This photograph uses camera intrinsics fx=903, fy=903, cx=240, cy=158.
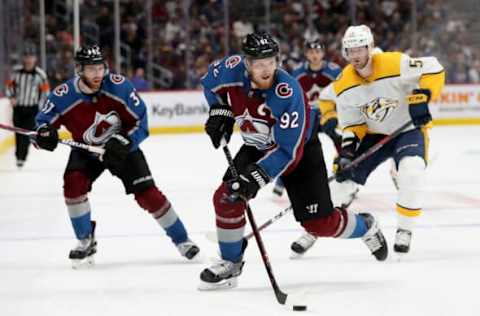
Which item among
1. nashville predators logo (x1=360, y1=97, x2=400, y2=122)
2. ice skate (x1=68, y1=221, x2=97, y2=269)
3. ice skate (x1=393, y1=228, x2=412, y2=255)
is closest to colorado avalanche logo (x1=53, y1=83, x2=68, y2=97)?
ice skate (x1=68, y1=221, x2=97, y2=269)

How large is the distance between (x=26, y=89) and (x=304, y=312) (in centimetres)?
574

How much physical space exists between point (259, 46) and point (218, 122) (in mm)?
383

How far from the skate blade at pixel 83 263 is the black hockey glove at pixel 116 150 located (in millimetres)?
456

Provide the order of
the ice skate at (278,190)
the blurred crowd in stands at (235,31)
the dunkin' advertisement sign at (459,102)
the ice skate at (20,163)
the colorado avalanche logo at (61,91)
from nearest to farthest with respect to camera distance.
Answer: the colorado avalanche logo at (61,91)
the ice skate at (278,190)
the ice skate at (20,163)
the blurred crowd in stands at (235,31)
the dunkin' advertisement sign at (459,102)

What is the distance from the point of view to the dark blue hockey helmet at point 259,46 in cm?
333

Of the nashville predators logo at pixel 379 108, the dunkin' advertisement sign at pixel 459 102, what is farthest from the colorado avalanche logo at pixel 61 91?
the dunkin' advertisement sign at pixel 459 102

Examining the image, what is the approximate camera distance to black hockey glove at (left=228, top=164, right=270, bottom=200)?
10.8ft

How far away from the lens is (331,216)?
3.66 m

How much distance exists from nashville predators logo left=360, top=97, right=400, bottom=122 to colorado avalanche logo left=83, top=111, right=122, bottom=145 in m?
1.18

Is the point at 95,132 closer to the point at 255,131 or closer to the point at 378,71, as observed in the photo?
the point at 255,131

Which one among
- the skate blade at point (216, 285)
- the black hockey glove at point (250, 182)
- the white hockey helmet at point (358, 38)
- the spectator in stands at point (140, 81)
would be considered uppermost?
the white hockey helmet at point (358, 38)

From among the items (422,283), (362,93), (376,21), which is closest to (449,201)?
(362,93)

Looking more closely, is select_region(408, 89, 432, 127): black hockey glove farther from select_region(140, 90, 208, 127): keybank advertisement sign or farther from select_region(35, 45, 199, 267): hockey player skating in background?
select_region(140, 90, 208, 127): keybank advertisement sign

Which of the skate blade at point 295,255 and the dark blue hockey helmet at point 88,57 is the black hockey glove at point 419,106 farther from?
the dark blue hockey helmet at point 88,57
